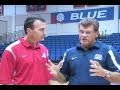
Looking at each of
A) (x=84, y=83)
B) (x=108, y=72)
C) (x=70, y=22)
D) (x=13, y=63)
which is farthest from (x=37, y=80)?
(x=70, y=22)

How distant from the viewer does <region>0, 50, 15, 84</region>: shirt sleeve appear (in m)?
1.67

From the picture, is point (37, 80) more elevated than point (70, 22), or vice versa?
point (70, 22)

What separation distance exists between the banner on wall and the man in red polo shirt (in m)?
4.90

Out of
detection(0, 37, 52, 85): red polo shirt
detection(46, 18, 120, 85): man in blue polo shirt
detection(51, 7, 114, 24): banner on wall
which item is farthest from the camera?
detection(51, 7, 114, 24): banner on wall

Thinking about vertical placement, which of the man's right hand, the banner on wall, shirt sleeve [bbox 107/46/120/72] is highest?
the banner on wall

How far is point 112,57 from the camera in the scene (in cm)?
158

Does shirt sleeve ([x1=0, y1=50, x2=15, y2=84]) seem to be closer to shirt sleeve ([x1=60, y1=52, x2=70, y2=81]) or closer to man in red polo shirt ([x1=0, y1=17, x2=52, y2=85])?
man in red polo shirt ([x1=0, y1=17, x2=52, y2=85])

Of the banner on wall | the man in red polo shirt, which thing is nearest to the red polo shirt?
the man in red polo shirt

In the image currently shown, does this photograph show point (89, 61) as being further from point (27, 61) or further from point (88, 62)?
point (27, 61)

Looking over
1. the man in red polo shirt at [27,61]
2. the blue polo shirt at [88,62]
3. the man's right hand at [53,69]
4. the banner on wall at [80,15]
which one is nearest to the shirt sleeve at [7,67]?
the man in red polo shirt at [27,61]

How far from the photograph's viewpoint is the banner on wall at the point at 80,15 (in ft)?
22.5
